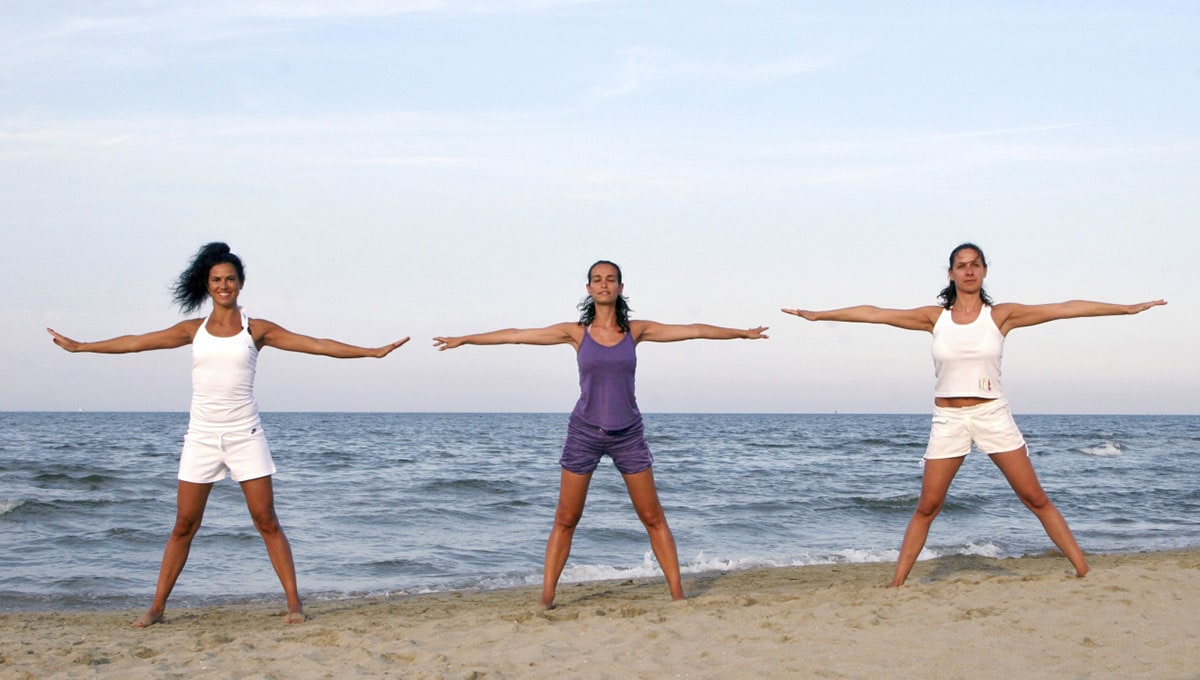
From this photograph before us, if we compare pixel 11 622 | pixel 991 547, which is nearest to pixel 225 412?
pixel 11 622

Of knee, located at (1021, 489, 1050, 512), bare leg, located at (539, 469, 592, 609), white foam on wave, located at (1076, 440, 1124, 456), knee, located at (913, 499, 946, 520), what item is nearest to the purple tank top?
bare leg, located at (539, 469, 592, 609)

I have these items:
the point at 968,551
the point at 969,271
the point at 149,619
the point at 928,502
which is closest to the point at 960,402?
the point at 928,502

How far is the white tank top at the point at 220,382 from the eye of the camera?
238 inches

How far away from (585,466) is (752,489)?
1277 centimetres

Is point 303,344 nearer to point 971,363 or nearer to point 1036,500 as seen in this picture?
point 971,363

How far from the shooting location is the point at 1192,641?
17.7ft

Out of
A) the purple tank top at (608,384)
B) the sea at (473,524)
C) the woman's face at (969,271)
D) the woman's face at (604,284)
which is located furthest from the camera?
the sea at (473,524)

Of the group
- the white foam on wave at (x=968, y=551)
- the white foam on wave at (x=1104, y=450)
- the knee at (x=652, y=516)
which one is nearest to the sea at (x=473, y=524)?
the white foam on wave at (x=968, y=551)

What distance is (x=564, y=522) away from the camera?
6.54 meters

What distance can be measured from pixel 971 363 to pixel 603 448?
2.33 m

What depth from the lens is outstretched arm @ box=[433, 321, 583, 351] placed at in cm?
638

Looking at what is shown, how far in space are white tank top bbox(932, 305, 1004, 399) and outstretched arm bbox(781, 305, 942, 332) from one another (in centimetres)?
16

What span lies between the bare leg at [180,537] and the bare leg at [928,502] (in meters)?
4.44

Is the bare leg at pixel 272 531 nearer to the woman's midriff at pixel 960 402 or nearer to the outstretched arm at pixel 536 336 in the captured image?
the outstretched arm at pixel 536 336
